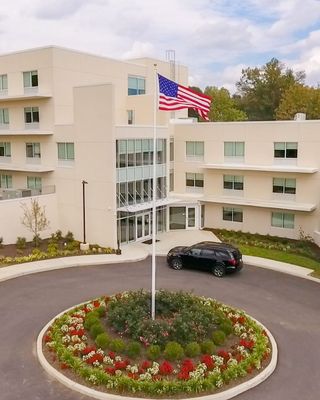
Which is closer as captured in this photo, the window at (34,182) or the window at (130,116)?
the window at (34,182)

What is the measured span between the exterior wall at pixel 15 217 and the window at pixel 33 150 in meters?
4.16

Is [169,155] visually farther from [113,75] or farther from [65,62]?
[65,62]

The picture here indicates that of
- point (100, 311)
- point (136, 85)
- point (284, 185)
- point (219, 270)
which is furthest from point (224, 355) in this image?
point (136, 85)

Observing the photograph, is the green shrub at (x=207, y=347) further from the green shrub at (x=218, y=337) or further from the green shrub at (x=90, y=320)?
the green shrub at (x=90, y=320)

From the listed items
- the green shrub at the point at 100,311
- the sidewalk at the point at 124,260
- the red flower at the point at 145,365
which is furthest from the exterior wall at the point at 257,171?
the red flower at the point at 145,365

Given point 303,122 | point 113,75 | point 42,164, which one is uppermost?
point 113,75

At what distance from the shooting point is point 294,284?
23875mm

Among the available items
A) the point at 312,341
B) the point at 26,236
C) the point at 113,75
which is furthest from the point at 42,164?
the point at 312,341

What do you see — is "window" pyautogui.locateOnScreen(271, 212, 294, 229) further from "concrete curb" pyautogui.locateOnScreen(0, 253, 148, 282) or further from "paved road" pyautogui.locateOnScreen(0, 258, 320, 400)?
"concrete curb" pyautogui.locateOnScreen(0, 253, 148, 282)

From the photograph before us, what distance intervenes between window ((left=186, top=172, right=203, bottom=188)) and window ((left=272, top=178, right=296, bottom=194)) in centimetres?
627

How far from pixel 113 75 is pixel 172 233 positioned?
13.8 m

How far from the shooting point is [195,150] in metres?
36.8

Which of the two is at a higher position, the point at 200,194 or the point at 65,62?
the point at 65,62

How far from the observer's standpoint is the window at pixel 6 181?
121 ft
